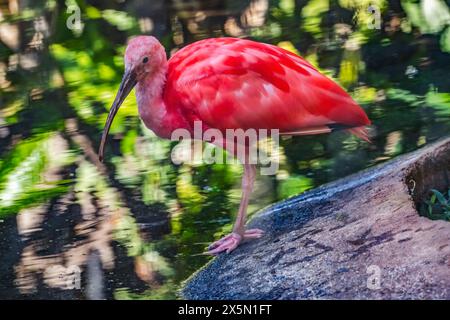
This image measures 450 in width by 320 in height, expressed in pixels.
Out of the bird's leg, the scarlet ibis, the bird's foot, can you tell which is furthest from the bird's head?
the bird's foot

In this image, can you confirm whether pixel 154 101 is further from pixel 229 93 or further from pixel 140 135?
pixel 140 135

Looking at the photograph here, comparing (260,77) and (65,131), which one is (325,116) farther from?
(65,131)

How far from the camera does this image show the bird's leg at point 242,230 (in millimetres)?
2789

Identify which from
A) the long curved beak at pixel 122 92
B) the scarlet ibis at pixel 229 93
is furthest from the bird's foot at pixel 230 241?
the long curved beak at pixel 122 92

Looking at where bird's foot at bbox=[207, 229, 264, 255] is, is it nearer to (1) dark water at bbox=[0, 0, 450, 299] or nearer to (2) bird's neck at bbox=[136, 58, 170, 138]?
(1) dark water at bbox=[0, 0, 450, 299]

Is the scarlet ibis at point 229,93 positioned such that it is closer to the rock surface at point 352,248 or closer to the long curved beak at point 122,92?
the long curved beak at point 122,92

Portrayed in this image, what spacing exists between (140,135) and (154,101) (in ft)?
1.13

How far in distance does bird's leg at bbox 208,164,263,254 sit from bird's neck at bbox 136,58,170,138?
0.97ft

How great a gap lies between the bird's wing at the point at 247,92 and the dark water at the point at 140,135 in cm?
23

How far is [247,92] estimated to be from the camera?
2746 millimetres

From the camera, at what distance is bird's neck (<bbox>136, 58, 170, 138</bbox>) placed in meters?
2.76

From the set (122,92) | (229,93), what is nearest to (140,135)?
(122,92)
